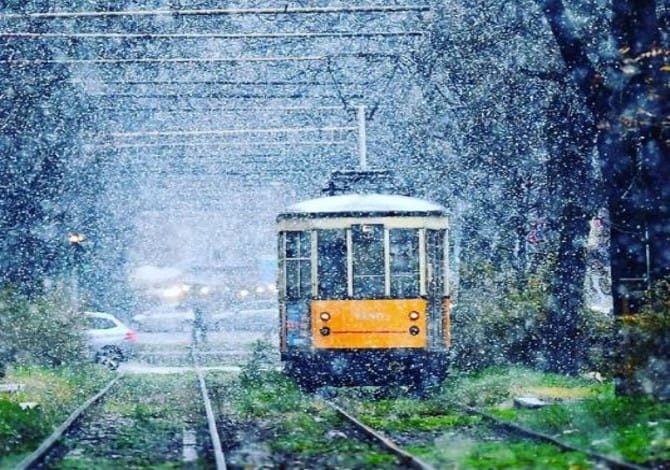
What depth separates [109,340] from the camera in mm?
29297

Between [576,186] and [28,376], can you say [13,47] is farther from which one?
[576,186]

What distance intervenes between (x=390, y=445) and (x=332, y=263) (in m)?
6.46

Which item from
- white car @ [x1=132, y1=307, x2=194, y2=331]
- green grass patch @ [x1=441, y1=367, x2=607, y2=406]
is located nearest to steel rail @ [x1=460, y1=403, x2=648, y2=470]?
green grass patch @ [x1=441, y1=367, x2=607, y2=406]

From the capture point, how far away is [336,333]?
1719 cm

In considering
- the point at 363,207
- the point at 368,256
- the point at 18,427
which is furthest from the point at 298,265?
the point at 18,427

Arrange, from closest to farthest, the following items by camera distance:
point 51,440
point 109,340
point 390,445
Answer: point 390,445
point 51,440
point 109,340

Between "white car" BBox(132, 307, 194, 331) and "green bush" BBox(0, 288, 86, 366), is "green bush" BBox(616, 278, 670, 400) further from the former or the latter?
"white car" BBox(132, 307, 194, 331)

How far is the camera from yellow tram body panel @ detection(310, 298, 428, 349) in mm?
17156

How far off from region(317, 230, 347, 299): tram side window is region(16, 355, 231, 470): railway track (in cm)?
230

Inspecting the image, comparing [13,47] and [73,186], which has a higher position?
[13,47]

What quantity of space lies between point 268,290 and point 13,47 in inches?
1910

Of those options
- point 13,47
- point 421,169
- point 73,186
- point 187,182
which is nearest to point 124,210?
point 187,182

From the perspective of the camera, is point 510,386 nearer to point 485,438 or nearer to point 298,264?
point 298,264

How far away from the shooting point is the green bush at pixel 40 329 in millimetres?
23047
